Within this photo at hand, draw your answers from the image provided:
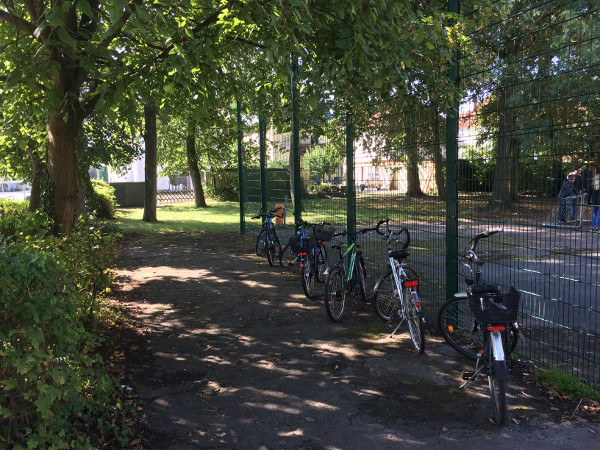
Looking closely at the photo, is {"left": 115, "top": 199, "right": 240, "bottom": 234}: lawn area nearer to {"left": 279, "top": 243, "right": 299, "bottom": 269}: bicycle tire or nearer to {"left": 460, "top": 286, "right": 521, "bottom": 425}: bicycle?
{"left": 279, "top": 243, "right": 299, "bottom": 269}: bicycle tire

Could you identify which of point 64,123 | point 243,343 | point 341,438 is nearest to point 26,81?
point 64,123

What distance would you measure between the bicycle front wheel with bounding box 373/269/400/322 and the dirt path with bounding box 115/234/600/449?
0.19m

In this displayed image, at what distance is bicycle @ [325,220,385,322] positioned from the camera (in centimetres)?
646

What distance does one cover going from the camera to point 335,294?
654 centimetres

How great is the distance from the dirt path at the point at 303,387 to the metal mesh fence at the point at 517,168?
3.04 feet

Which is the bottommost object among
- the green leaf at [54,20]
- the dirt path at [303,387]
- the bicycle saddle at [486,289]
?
the dirt path at [303,387]

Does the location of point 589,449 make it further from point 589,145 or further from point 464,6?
point 464,6

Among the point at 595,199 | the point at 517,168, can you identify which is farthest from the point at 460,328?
the point at 595,199

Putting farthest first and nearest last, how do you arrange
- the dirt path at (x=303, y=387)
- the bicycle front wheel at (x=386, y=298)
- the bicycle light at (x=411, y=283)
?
the bicycle front wheel at (x=386, y=298) < the bicycle light at (x=411, y=283) < the dirt path at (x=303, y=387)

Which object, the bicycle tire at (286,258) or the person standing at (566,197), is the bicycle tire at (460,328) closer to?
the person standing at (566,197)

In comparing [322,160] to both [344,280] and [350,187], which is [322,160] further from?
[344,280]

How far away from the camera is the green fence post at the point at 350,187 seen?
765 centimetres

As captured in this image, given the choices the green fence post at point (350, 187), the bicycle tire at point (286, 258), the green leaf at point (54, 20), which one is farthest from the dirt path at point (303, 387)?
the green leaf at point (54, 20)

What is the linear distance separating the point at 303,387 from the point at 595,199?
2933 millimetres
